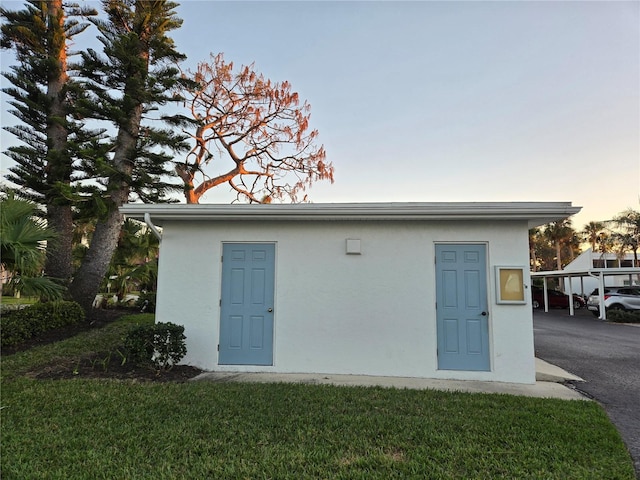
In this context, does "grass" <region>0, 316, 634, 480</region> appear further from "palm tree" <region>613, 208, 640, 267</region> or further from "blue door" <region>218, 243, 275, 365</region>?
"palm tree" <region>613, 208, 640, 267</region>

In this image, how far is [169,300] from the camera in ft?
20.8

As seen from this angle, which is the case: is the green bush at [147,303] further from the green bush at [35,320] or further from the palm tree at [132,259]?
the green bush at [35,320]

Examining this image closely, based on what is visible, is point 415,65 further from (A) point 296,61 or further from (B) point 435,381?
(B) point 435,381

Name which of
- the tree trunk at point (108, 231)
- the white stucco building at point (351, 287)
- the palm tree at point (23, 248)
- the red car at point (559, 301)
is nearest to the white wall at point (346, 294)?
the white stucco building at point (351, 287)

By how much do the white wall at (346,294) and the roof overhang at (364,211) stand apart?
244 millimetres

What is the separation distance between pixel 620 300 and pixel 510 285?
17.4 metres

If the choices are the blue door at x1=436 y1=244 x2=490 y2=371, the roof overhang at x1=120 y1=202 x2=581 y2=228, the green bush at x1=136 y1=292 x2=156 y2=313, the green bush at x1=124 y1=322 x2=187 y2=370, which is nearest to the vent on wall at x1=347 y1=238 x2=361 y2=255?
the roof overhang at x1=120 y1=202 x2=581 y2=228

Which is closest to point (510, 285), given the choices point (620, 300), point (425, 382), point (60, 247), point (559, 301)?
point (425, 382)

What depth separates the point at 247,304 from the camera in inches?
248

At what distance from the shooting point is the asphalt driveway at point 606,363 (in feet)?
14.5

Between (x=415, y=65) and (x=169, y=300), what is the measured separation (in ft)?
28.9

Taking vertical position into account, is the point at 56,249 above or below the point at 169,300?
above

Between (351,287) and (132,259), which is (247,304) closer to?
(351,287)

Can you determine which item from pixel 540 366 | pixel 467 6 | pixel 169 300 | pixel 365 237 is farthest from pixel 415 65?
pixel 169 300
